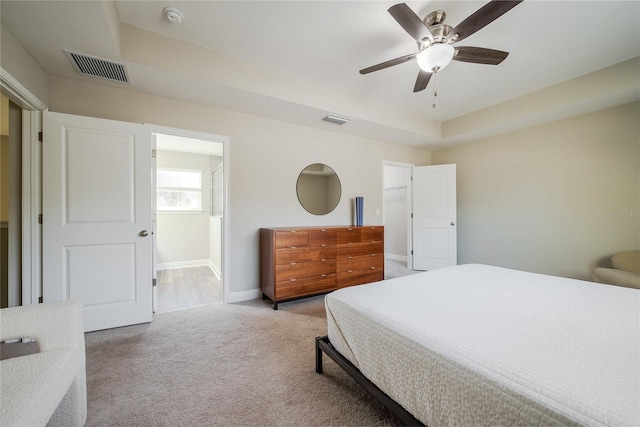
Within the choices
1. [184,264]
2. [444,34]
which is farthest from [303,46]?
[184,264]

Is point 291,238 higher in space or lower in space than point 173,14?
lower

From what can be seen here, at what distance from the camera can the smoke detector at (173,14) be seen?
1.98m

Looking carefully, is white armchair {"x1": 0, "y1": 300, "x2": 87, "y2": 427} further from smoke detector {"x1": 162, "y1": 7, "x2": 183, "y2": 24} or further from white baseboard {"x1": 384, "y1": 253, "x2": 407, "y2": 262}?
white baseboard {"x1": 384, "y1": 253, "x2": 407, "y2": 262}

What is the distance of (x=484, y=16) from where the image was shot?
63.3 inches

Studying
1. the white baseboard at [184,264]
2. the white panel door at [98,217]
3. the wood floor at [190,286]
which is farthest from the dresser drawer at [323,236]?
the white baseboard at [184,264]

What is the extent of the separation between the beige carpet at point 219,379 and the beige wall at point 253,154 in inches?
39.3

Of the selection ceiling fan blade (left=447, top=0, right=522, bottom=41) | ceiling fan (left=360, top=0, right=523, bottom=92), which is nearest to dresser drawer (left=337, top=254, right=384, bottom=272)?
ceiling fan (left=360, top=0, right=523, bottom=92)

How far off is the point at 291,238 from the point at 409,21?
2.24m

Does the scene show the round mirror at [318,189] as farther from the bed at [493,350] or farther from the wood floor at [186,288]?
the bed at [493,350]

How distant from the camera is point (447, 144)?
4.73 meters

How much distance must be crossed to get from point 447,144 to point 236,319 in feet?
14.9

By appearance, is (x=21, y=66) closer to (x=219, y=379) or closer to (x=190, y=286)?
(x=219, y=379)

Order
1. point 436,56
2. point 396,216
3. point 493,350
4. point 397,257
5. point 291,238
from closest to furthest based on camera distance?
point 493,350 < point 436,56 < point 291,238 < point 397,257 < point 396,216

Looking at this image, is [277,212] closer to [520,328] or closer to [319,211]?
[319,211]
